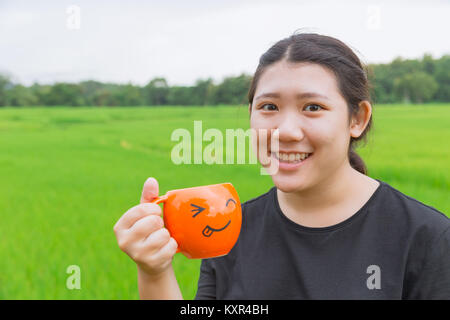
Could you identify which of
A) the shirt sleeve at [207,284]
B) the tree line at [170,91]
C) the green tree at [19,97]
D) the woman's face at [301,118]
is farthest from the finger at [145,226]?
the green tree at [19,97]

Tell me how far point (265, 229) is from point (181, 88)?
107 ft

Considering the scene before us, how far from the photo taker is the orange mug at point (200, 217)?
3.75 ft

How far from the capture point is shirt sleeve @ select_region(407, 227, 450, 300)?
1218mm

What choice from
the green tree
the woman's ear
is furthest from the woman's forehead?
the green tree

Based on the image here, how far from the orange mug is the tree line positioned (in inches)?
1017

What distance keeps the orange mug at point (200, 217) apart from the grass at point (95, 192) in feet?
1.71

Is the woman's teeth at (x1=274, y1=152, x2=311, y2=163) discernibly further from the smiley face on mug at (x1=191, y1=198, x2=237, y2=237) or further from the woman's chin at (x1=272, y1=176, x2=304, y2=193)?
the smiley face on mug at (x1=191, y1=198, x2=237, y2=237)

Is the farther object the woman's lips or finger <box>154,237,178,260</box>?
the woman's lips

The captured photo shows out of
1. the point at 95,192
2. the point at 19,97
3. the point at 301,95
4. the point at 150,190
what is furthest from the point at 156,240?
the point at 19,97

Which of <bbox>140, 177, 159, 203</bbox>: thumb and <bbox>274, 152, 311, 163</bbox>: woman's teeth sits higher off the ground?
<bbox>274, 152, 311, 163</bbox>: woman's teeth

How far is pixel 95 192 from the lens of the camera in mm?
6242

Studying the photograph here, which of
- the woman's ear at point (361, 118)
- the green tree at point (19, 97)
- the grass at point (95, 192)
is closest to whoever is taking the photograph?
the woman's ear at point (361, 118)

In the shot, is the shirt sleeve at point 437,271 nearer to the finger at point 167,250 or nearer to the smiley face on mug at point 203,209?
the smiley face on mug at point 203,209
